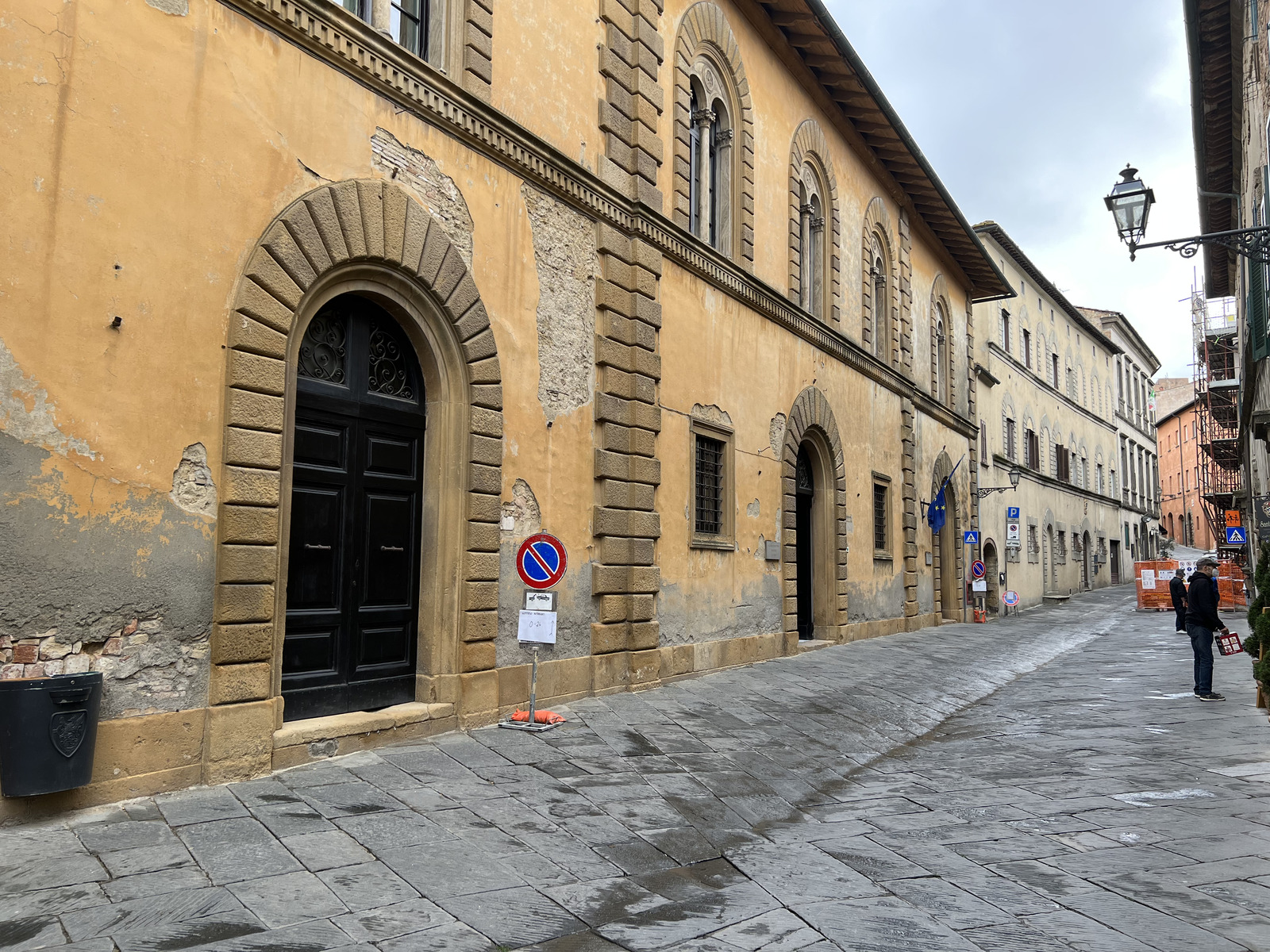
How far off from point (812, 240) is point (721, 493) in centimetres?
619

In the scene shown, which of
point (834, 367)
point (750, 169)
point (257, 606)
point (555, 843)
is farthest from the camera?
point (834, 367)

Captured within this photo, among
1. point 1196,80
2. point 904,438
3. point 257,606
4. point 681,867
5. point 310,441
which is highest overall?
point 1196,80

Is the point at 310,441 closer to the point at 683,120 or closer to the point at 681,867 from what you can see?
the point at 681,867

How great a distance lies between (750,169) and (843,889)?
1080 centimetres

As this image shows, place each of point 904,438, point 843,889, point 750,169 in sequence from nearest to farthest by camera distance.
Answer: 1. point 843,889
2. point 750,169
3. point 904,438

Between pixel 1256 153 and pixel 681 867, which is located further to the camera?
pixel 1256 153

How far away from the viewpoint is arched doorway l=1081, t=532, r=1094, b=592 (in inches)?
1580

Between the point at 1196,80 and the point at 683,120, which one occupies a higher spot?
the point at 1196,80

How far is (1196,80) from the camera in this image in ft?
56.3

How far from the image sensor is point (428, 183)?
26.4 ft

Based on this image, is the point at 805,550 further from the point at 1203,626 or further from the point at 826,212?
the point at 1203,626

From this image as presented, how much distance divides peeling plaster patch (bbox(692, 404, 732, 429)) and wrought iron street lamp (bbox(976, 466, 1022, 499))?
1572 cm

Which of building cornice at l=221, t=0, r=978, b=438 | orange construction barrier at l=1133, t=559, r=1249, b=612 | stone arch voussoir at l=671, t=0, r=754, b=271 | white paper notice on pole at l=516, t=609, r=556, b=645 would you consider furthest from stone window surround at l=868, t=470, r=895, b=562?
orange construction barrier at l=1133, t=559, r=1249, b=612

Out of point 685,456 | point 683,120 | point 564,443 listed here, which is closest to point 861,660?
point 685,456
